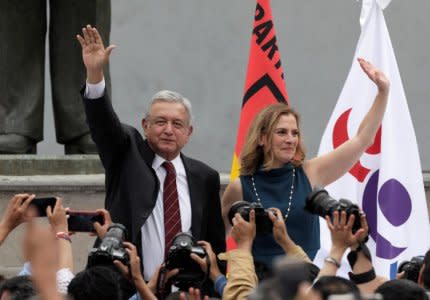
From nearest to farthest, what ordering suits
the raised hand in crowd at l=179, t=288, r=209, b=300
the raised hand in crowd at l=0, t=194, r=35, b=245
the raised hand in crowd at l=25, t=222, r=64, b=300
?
1. the raised hand in crowd at l=25, t=222, r=64, b=300
2. the raised hand in crowd at l=179, t=288, r=209, b=300
3. the raised hand in crowd at l=0, t=194, r=35, b=245

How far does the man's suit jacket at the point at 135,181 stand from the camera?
606 centimetres

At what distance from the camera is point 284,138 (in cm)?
617

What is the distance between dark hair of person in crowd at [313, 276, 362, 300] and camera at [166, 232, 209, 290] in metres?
0.92

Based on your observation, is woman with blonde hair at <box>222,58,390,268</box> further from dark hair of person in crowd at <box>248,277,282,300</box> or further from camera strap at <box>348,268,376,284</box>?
dark hair of person in crowd at <box>248,277,282,300</box>

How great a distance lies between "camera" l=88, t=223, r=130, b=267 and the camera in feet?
17.9

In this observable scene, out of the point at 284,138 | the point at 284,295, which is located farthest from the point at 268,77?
the point at 284,295

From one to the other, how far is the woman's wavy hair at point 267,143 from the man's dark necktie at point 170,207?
0.28 meters

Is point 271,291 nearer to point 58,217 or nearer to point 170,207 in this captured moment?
point 58,217

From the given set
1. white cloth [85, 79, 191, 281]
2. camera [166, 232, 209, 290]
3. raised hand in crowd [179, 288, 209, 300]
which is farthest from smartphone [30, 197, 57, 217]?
raised hand in crowd [179, 288, 209, 300]

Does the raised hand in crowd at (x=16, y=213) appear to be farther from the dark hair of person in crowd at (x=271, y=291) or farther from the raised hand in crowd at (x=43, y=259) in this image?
the dark hair of person in crowd at (x=271, y=291)

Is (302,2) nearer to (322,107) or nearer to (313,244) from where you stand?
(322,107)

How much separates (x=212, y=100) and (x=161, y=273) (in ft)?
16.0

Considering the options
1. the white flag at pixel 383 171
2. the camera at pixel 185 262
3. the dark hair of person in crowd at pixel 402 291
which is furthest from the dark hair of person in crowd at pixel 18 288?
the white flag at pixel 383 171

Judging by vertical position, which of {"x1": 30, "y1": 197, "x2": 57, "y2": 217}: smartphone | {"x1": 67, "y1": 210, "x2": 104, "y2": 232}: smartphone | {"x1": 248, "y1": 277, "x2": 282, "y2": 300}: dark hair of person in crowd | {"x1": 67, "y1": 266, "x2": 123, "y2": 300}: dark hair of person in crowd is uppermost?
{"x1": 30, "y1": 197, "x2": 57, "y2": 217}: smartphone
